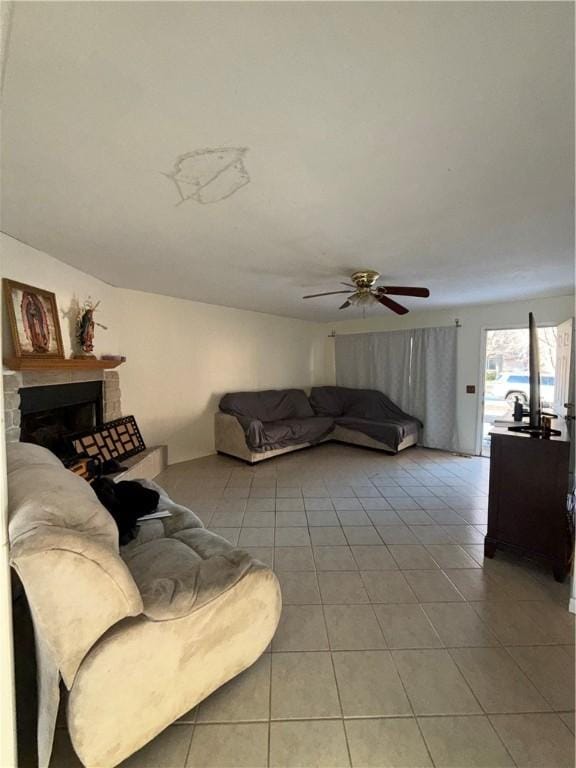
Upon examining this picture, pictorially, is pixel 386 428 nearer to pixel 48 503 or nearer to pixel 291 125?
pixel 291 125

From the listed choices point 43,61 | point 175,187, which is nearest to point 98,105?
point 43,61

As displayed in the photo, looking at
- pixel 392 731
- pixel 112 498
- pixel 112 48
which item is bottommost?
pixel 392 731

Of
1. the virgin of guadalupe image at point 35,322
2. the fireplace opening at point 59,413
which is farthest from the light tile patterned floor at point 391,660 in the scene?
the virgin of guadalupe image at point 35,322

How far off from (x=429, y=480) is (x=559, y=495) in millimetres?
1780

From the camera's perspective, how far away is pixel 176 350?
4074mm

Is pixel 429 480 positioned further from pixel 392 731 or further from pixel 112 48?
pixel 112 48

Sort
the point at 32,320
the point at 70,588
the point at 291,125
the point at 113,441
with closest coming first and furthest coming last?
1. the point at 70,588
2. the point at 291,125
3. the point at 32,320
4. the point at 113,441

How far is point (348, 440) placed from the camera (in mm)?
5070

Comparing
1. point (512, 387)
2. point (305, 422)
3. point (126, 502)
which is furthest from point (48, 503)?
point (512, 387)

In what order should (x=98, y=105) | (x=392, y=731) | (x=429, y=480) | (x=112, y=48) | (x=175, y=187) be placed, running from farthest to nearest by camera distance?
(x=429, y=480), (x=175, y=187), (x=392, y=731), (x=98, y=105), (x=112, y=48)

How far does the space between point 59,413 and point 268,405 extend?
2800mm

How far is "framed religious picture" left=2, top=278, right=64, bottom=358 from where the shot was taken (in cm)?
212

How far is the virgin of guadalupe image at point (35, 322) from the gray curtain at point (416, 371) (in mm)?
4707

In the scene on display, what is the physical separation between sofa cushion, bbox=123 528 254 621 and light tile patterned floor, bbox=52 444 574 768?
51cm
